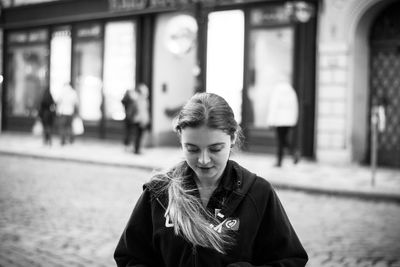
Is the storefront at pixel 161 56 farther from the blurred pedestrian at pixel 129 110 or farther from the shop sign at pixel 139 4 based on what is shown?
the blurred pedestrian at pixel 129 110

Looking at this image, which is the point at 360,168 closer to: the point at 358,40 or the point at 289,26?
the point at 358,40

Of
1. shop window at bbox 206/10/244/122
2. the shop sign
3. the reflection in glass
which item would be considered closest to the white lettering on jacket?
the reflection in glass

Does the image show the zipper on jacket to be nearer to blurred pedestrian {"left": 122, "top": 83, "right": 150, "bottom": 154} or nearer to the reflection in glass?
blurred pedestrian {"left": 122, "top": 83, "right": 150, "bottom": 154}

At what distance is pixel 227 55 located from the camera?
16.9 meters

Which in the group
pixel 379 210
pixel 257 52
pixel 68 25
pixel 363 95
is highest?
pixel 68 25

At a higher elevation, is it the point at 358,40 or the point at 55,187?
the point at 358,40

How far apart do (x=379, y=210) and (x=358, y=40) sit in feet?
23.5

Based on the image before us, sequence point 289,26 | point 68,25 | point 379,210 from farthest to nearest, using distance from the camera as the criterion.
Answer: point 68,25 → point 289,26 → point 379,210

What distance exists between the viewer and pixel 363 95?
48.0ft

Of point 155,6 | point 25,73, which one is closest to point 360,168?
point 155,6

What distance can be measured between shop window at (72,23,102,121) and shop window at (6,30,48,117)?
1919 millimetres

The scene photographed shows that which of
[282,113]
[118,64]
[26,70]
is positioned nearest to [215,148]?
[282,113]

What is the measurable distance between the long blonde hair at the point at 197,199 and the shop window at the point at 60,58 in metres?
19.8

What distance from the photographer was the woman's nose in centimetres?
209
